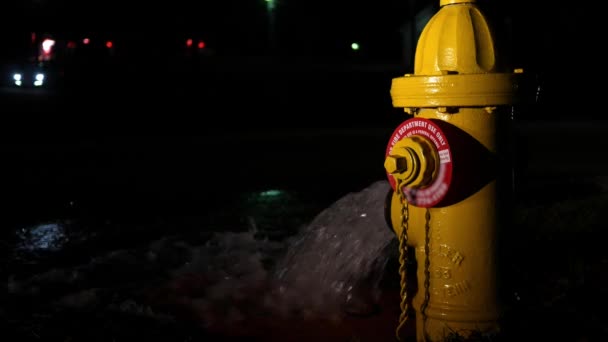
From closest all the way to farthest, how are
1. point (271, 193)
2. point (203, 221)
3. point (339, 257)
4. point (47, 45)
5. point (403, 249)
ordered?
point (403, 249) < point (339, 257) < point (203, 221) < point (271, 193) < point (47, 45)

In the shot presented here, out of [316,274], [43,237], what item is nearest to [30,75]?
[43,237]

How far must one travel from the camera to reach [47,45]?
34.6 meters

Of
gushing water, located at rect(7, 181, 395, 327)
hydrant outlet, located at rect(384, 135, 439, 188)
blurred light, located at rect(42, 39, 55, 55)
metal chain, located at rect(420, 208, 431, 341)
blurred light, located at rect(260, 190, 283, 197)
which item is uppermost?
blurred light, located at rect(42, 39, 55, 55)

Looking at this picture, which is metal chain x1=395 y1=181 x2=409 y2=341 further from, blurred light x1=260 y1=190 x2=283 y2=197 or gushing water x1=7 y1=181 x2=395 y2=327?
blurred light x1=260 y1=190 x2=283 y2=197

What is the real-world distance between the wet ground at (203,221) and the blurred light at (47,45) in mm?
20910

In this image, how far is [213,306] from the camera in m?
4.17

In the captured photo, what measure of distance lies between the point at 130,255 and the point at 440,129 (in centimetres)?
343

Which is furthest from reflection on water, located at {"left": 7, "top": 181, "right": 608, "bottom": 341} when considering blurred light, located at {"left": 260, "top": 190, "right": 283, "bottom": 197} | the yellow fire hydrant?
blurred light, located at {"left": 260, "top": 190, "right": 283, "bottom": 197}

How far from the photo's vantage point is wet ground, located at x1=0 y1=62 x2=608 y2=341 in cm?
353

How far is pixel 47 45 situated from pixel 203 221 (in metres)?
31.1

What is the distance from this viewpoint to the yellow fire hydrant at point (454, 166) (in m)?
2.50

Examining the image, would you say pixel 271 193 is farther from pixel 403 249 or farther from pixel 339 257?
pixel 403 249

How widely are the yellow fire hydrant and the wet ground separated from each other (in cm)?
18

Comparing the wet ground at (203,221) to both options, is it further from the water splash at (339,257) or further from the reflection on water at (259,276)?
the water splash at (339,257)
